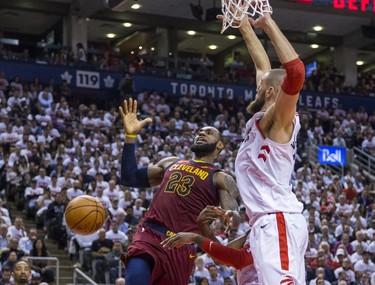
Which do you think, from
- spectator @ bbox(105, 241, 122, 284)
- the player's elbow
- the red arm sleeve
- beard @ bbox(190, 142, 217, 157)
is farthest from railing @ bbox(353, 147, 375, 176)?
the player's elbow

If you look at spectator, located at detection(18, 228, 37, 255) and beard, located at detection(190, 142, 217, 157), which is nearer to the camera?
beard, located at detection(190, 142, 217, 157)

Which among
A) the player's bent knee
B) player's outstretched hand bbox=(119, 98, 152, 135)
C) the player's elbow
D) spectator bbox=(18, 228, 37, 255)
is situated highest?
the player's elbow

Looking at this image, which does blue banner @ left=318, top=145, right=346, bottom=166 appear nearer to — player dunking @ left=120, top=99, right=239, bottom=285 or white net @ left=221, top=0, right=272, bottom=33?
player dunking @ left=120, top=99, right=239, bottom=285

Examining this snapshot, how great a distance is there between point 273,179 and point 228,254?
2.17 feet

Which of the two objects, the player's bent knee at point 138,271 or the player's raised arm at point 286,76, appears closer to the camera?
the player's raised arm at point 286,76

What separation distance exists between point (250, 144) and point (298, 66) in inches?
30.0

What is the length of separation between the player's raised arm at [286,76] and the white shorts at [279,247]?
66 centimetres

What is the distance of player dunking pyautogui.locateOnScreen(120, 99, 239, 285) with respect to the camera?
715 cm

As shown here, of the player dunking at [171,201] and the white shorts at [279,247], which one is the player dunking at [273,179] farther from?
the player dunking at [171,201]

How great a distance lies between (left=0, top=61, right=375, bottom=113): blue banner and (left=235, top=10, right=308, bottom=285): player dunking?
71.4 ft

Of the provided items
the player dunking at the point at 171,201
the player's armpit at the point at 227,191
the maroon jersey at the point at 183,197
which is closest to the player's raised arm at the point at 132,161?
the player dunking at the point at 171,201

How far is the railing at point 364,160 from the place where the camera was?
1065 inches

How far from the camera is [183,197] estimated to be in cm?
732

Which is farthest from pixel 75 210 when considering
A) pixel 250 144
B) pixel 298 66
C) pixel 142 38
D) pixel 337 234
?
pixel 142 38
